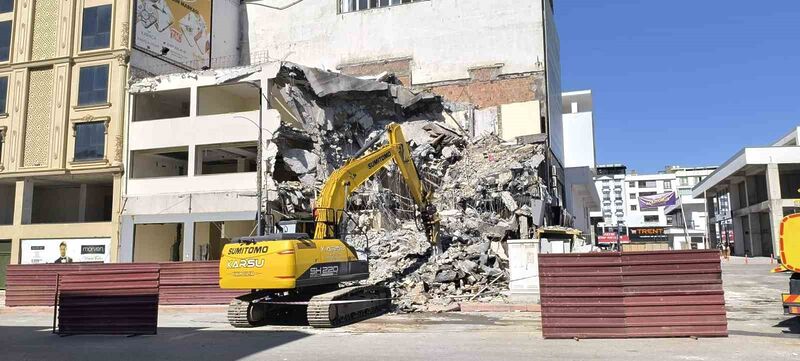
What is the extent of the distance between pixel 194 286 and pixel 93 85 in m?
19.9

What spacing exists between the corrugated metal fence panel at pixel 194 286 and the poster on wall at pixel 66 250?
14.9 metres

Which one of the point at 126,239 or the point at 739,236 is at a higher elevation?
the point at 739,236

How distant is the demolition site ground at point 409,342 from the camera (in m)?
9.42

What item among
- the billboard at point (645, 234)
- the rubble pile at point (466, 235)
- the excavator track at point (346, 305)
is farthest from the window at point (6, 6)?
the billboard at point (645, 234)

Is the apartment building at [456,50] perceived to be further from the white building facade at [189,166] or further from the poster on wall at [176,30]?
the white building facade at [189,166]

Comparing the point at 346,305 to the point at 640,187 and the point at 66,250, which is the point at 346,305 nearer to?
the point at 66,250

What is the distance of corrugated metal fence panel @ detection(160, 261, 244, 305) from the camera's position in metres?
19.0

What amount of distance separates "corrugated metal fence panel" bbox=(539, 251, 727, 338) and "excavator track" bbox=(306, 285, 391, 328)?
496cm

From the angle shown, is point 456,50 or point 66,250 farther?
point 456,50

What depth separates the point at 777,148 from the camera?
47500 mm

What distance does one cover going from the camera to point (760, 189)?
53.4 m

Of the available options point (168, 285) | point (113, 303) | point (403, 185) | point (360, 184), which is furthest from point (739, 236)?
point (113, 303)

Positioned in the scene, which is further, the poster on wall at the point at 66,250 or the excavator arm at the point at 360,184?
the poster on wall at the point at 66,250

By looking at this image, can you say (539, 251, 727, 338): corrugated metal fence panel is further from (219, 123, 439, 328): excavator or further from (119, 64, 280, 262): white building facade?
(119, 64, 280, 262): white building facade
